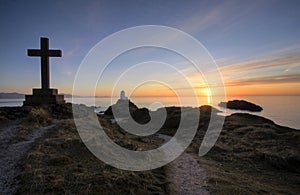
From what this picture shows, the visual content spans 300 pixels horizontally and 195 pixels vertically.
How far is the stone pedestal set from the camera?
16.7 m

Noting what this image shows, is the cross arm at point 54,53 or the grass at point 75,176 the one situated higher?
the cross arm at point 54,53

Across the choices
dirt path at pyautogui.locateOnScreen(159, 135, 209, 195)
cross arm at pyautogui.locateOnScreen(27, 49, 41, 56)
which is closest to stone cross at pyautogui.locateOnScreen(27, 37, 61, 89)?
cross arm at pyautogui.locateOnScreen(27, 49, 41, 56)

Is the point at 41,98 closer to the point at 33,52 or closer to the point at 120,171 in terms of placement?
the point at 33,52

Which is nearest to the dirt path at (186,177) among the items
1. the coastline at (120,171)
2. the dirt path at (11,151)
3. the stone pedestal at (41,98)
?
the coastline at (120,171)

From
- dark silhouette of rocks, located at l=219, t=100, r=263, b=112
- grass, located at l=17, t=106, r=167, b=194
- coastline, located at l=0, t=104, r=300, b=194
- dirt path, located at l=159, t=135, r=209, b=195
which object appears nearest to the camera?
grass, located at l=17, t=106, r=167, b=194

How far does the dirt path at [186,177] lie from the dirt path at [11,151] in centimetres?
478

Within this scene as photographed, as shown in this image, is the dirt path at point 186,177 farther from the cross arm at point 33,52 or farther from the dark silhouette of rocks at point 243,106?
the dark silhouette of rocks at point 243,106

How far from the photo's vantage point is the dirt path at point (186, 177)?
265 inches

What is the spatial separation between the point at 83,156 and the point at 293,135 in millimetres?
15948

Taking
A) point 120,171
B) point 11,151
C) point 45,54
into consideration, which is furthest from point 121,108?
point 120,171

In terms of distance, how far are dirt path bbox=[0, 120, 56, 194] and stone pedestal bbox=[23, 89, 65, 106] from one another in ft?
14.8

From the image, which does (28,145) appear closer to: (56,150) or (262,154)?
(56,150)

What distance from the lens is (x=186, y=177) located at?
7949 millimetres

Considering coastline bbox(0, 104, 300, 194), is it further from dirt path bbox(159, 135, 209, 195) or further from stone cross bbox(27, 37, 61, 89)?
stone cross bbox(27, 37, 61, 89)
